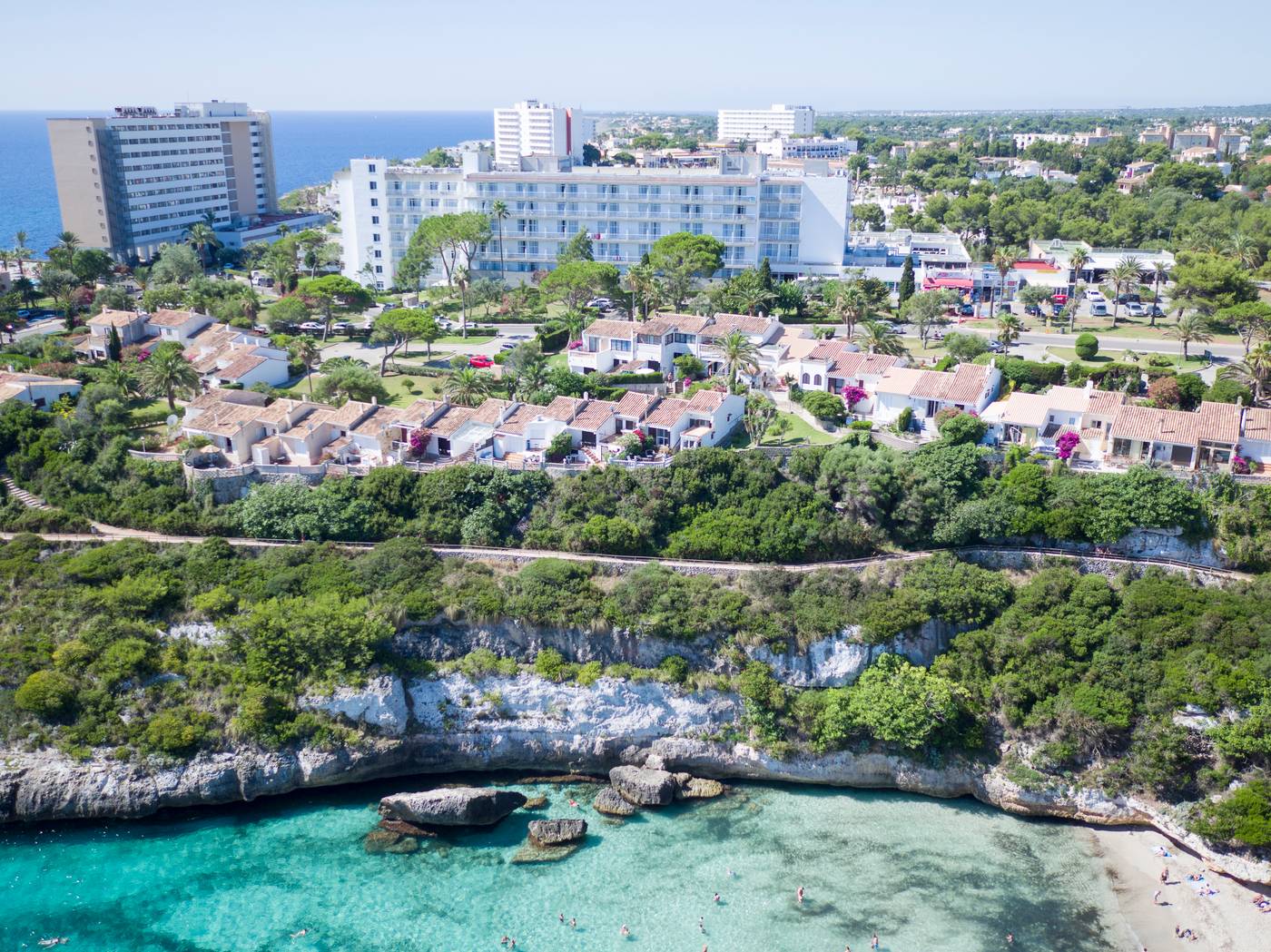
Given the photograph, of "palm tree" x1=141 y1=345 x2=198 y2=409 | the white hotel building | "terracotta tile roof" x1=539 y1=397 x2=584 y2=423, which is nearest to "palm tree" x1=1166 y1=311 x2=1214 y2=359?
the white hotel building

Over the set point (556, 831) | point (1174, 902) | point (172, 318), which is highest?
point (172, 318)

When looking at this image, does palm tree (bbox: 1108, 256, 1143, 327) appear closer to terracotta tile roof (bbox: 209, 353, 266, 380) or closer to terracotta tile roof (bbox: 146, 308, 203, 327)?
terracotta tile roof (bbox: 209, 353, 266, 380)

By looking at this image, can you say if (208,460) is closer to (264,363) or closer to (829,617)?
(264,363)

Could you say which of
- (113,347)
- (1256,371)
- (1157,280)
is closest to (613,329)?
(113,347)

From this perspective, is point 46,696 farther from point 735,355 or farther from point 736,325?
point 736,325

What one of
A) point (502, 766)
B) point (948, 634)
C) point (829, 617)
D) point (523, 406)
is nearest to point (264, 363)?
point (523, 406)

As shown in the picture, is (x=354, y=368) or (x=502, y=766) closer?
(x=502, y=766)
